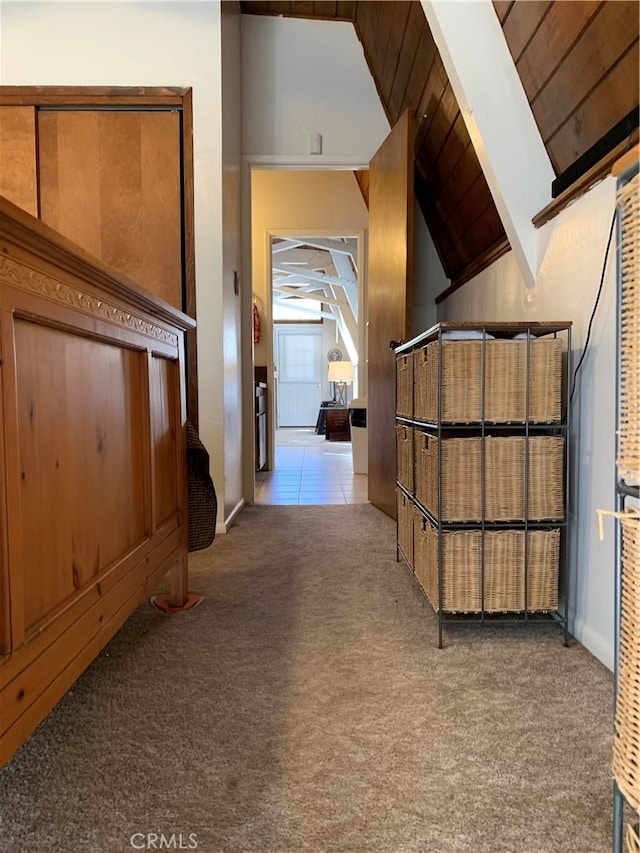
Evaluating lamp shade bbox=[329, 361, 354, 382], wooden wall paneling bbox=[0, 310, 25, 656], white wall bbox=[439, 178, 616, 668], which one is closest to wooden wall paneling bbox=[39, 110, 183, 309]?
white wall bbox=[439, 178, 616, 668]

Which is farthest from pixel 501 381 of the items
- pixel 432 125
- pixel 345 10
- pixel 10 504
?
pixel 345 10

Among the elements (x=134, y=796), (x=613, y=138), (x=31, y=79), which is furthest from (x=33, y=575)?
(x=31, y=79)

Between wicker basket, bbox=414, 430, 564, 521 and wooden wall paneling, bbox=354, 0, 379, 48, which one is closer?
wicker basket, bbox=414, 430, 564, 521

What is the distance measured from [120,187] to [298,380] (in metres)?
9.44

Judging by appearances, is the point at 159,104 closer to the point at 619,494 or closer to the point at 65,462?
the point at 65,462

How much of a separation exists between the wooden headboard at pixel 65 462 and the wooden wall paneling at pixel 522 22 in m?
1.28

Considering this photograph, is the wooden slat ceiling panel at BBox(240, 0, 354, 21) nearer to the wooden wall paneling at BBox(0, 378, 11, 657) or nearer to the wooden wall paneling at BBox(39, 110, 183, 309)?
the wooden wall paneling at BBox(39, 110, 183, 309)

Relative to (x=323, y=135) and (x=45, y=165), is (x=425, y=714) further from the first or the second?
(x=323, y=135)

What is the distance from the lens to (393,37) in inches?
102

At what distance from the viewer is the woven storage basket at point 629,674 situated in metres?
0.60

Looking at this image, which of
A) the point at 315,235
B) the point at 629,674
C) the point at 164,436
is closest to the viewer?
the point at 629,674

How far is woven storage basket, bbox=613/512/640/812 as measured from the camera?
23.6 inches

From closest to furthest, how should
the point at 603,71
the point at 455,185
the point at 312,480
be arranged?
the point at 603,71 → the point at 455,185 → the point at 312,480

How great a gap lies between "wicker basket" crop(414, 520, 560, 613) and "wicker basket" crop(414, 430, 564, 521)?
2.2 inches
